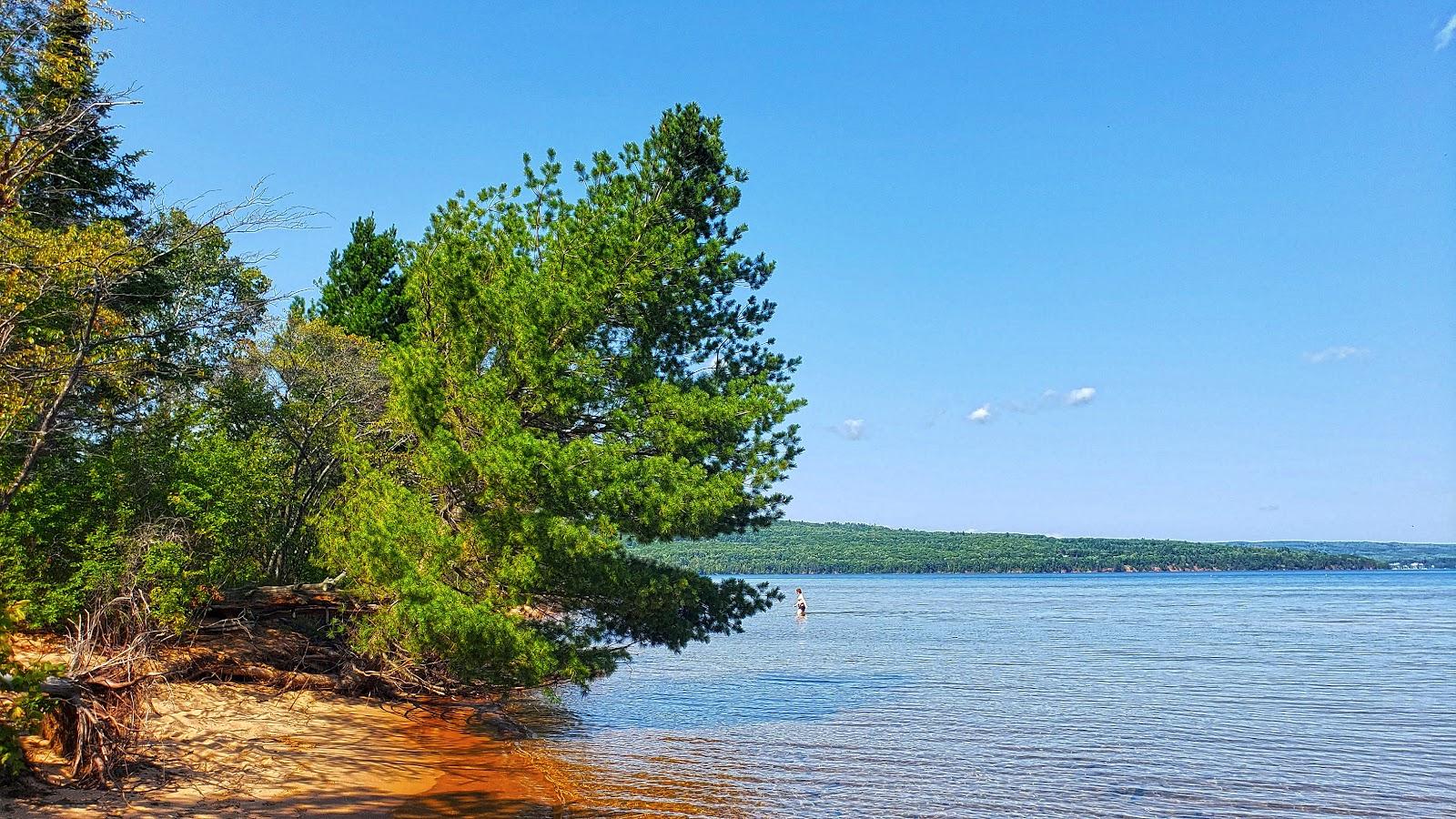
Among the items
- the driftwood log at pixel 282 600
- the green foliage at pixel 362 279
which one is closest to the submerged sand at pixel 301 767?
the driftwood log at pixel 282 600

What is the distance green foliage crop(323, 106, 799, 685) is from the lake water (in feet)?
8.72

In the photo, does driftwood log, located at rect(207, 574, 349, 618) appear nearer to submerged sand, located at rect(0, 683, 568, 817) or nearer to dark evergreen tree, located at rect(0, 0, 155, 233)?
submerged sand, located at rect(0, 683, 568, 817)

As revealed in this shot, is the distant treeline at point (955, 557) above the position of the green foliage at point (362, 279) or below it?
below

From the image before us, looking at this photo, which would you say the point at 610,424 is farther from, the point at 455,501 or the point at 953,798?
the point at 953,798

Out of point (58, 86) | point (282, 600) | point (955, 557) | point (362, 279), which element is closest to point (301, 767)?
point (282, 600)

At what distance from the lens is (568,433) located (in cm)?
1477

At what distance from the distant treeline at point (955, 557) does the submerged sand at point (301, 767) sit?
145464 millimetres

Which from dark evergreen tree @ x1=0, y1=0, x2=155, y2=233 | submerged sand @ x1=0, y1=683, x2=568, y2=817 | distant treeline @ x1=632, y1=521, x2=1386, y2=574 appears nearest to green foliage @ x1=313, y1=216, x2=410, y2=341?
dark evergreen tree @ x1=0, y1=0, x2=155, y2=233

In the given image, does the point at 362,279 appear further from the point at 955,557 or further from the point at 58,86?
the point at 955,557

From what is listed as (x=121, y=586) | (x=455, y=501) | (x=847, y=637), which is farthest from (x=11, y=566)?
(x=847, y=637)

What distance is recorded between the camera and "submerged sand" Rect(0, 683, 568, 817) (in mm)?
9320

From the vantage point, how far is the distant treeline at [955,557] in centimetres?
16838

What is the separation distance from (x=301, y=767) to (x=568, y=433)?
6.03 meters

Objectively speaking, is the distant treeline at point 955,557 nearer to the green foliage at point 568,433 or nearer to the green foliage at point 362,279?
the green foliage at point 362,279
